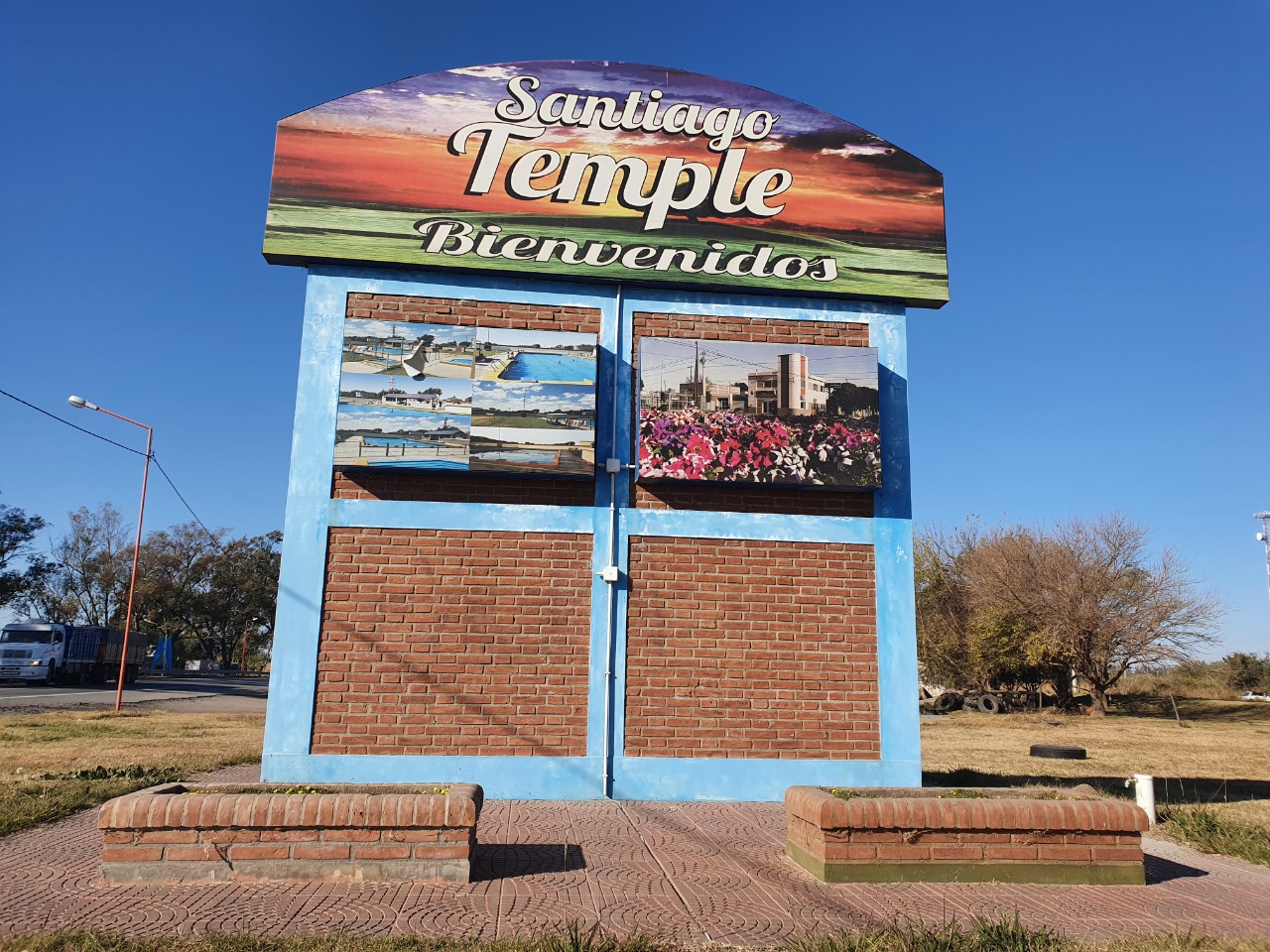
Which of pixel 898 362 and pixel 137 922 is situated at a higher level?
pixel 898 362

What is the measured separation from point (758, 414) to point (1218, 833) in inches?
233

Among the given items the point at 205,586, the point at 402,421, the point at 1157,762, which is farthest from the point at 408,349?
the point at 205,586

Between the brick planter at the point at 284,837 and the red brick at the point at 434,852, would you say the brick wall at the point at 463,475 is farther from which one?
the red brick at the point at 434,852

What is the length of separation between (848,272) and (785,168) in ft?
5.00

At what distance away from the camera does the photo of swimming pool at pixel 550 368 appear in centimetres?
1007

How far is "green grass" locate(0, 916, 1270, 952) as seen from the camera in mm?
4309

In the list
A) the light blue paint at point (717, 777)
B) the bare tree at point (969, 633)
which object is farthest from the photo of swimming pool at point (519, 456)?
the bare tree at point (969, 633)

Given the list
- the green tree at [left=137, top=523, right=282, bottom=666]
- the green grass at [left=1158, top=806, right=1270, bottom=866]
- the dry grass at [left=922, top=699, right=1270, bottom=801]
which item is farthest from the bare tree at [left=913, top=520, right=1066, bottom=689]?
the green tree at [left=137, top=523, right=282, bottom=666]

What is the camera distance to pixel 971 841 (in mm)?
6180

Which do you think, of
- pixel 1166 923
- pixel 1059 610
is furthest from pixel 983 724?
pixel 1166 923

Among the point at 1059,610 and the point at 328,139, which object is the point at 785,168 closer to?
the point at 328,139

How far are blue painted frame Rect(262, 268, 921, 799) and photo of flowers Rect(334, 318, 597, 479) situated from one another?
405 millimetres

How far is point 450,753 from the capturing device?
9391mm

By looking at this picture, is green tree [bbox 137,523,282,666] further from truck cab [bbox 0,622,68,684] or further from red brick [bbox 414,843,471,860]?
red brick [bbox 414,843,471,860]
